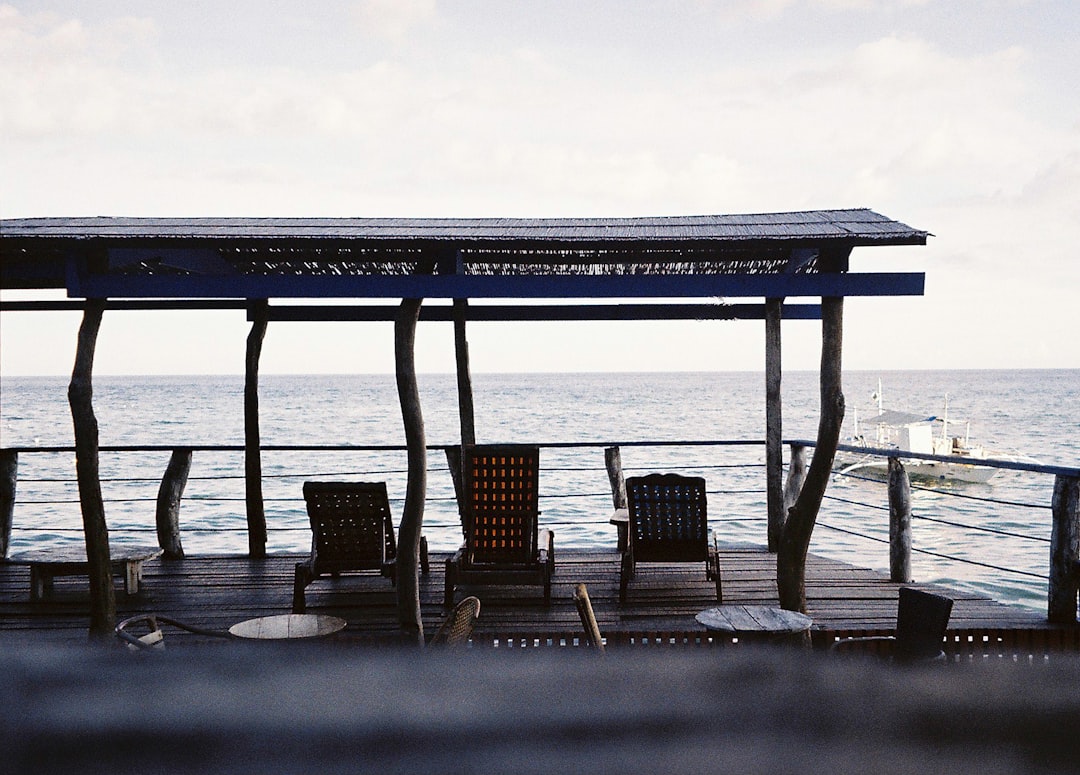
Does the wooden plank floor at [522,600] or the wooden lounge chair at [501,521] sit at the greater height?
the wooden lounge chair at [501,521]

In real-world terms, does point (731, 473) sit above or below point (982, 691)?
below

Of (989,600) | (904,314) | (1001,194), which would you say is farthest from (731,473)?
(904,314)

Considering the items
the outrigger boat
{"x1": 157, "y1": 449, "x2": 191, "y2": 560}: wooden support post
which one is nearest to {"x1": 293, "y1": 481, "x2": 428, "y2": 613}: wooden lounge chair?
{"x1": 157, "y1": 449, "x2": 191, "y2": 560}: wooden support post

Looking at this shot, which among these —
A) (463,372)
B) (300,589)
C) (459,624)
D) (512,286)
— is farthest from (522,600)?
(463,372)

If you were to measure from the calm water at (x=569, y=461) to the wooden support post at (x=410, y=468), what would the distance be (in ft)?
5.42

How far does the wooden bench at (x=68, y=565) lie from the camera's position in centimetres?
577

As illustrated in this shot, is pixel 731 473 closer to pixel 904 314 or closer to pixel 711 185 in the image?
pixel 711 185

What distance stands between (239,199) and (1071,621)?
1453 inches

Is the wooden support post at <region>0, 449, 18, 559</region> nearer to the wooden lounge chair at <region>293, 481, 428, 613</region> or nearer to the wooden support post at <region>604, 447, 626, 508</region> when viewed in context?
A: the wooden lounge chair at <region>293, 481, 428, 613</region>

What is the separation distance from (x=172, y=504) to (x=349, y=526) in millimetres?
2382

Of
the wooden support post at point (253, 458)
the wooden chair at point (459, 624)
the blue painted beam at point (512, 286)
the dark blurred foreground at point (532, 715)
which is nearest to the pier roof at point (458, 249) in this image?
the blue painted beam at point (512, 286)

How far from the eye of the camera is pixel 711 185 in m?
34.4

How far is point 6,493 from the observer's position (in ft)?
→ 23.8

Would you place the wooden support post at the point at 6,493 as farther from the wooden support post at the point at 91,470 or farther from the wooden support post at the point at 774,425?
the wooden support post at the point at 774,425
